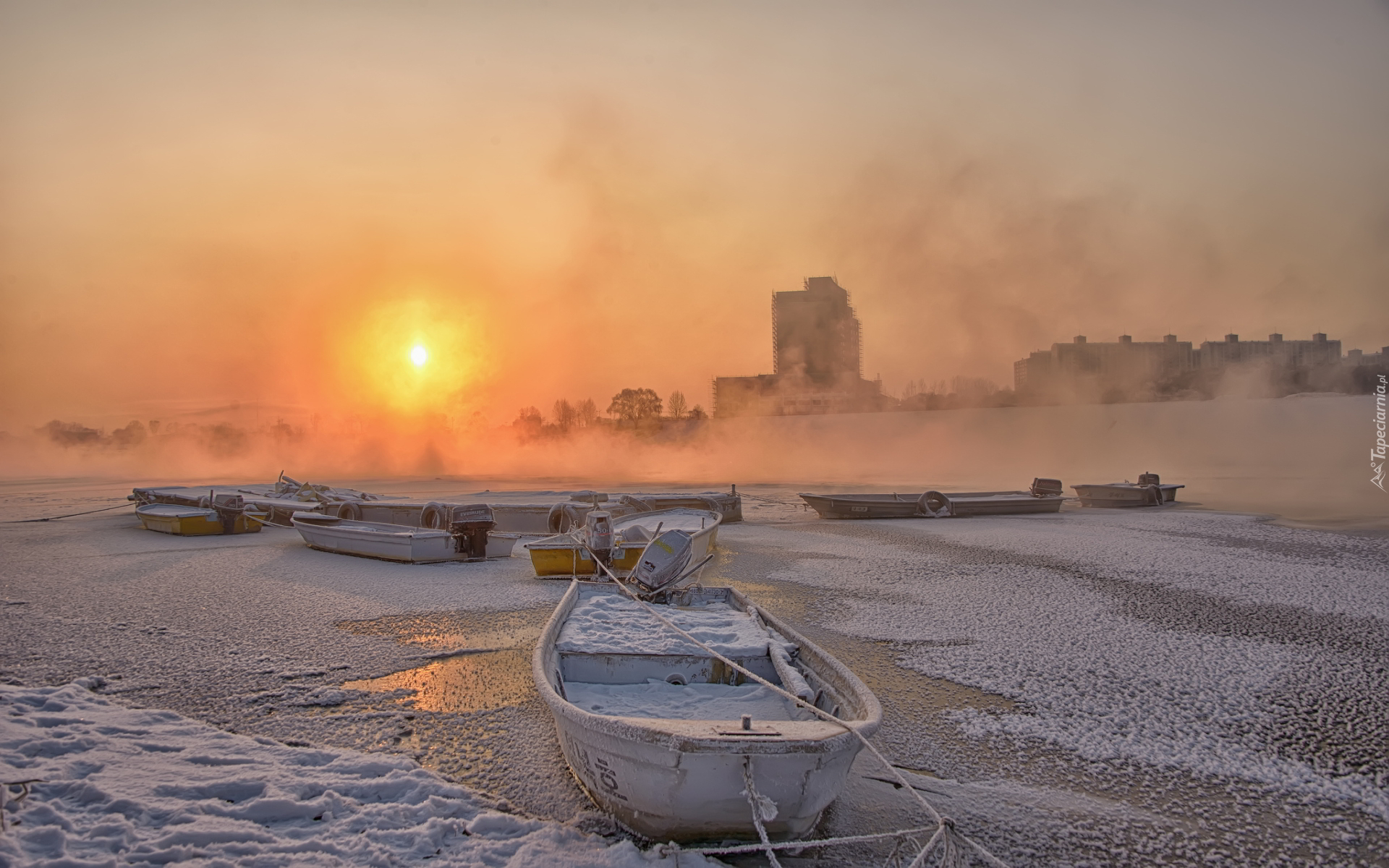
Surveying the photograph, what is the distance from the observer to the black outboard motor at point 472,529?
17344 mm

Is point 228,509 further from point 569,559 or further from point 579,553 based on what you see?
point 579,553

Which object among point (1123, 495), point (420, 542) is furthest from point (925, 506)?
point (420, 542)

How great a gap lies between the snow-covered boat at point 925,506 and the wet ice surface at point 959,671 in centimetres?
972

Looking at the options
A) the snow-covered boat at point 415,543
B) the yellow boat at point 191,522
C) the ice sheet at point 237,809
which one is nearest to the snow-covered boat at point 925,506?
the snow-covered boat at point 415,543

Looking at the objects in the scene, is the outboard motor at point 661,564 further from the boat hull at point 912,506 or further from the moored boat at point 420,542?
the boat hull at point 912,506

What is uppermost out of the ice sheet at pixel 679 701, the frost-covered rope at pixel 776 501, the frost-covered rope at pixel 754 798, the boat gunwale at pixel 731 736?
the boat gunwale at pixel 731 736

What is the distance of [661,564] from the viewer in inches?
422

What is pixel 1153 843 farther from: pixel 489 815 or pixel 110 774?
pixel 110 774

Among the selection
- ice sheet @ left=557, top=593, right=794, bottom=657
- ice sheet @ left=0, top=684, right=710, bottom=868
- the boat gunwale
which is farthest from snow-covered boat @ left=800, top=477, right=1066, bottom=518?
ice sheet @ left=0, top=684, right=710, bottom=868

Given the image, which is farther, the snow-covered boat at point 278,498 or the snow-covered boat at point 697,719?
the snow-covered boat at point 278,498

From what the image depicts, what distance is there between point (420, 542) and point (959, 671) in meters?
12.9

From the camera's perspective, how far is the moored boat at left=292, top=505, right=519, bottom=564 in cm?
1689

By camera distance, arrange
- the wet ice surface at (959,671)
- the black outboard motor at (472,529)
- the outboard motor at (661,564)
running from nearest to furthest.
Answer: the wet ice surface at (959,671), the outboard motor at (661,564), the black outboard motor at (472,529)

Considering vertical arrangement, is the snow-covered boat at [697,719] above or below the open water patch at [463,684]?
above
